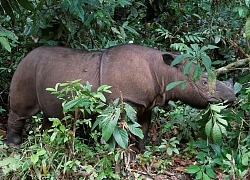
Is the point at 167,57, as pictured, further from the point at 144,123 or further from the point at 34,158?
the point at 34,158

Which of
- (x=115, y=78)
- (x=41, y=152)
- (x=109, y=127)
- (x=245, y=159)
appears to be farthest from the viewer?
(x=115, y=78)

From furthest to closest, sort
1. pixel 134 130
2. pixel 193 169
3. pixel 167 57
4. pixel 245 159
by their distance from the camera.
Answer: pixel 167 57 < pixel 193 169 < pixel 245 159 < pixel 134 130

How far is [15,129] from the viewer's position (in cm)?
462

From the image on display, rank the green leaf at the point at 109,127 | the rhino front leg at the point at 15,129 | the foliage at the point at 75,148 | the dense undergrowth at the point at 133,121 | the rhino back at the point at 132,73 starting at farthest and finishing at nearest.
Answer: the rhino front leg at the point at 15,129
the rhino back at the point at 132,73
the dense undergrowth at the point at 133,121
the foliage at the point at 75,148
the green leaf at the point at 109,127

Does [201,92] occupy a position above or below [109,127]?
below

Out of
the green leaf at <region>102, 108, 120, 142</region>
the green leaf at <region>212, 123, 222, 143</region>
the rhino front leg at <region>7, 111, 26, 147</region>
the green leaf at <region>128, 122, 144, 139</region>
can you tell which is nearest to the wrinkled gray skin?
the rhino front leg at <region>7, 111, 26, 147</region>

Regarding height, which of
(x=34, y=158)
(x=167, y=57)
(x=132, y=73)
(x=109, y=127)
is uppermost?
(x=167, y=57)

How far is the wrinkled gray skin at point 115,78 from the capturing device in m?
3.96

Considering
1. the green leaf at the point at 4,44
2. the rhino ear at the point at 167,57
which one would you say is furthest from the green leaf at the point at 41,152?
the rhino ear at the point at 167,57

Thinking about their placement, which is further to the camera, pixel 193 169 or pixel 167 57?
pixel 167 57

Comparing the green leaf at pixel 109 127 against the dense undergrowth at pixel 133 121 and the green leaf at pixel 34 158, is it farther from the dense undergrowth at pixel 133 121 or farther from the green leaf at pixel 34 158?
the green leaf at pixel 34 158

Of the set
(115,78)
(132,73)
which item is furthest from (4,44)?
(132,73)

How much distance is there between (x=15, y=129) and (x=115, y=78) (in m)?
1.49

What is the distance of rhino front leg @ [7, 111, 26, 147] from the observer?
4.59 m
